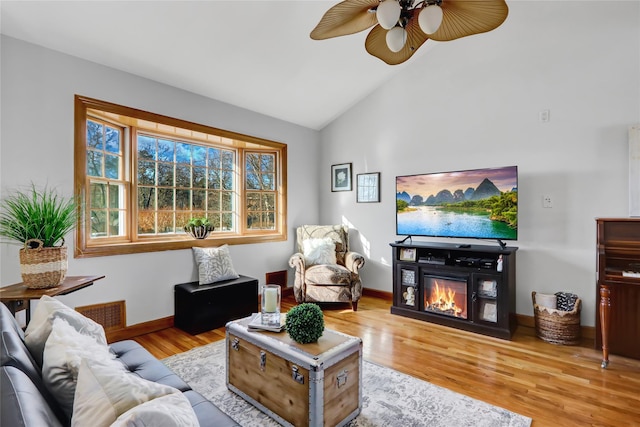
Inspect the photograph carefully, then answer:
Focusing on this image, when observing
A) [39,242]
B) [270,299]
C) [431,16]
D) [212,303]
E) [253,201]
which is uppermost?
[431,16]

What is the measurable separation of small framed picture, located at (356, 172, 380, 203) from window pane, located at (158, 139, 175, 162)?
2.50m

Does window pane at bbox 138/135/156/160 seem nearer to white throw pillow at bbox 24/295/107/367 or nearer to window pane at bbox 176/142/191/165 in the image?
window pane at bbox 176/142/191/165

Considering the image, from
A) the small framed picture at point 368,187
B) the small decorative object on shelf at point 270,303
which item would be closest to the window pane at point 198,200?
the small framed picture at point 368,187

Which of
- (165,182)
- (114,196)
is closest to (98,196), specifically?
(114,196)

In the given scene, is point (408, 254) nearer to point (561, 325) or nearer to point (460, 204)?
point (460, 204)

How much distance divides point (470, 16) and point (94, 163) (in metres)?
3.31

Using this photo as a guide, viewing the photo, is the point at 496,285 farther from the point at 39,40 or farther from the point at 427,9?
the point at 39,40

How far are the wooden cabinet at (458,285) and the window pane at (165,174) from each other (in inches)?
108

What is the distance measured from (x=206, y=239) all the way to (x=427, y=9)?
10.3ft

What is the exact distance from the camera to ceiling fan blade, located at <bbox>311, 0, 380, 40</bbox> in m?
1.70

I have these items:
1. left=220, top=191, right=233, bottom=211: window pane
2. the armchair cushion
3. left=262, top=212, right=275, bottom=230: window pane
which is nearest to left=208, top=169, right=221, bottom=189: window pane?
left=220, top=191, right=233, bottom=211: window pane

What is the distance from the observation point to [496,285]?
311 cm

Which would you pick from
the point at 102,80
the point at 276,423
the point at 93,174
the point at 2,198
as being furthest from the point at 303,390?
the point at 102,80

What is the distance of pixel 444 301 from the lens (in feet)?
11.3
